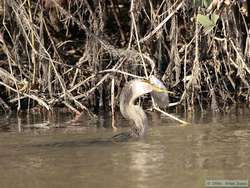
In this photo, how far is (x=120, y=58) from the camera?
973cm

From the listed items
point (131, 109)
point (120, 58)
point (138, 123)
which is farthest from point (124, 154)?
point (120, 58)

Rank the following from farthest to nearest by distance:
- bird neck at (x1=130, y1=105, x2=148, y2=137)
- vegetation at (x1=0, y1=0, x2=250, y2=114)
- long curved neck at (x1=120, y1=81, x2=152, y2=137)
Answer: vegetation at (x1=0, y1=0, x2=250, y2=114)
long curved neck at (x1=120, y1=81, x2=152, y2=137)
bird neck at (x1=130, y1=105, x2=148, y2=137)

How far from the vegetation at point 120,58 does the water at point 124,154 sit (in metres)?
0.80

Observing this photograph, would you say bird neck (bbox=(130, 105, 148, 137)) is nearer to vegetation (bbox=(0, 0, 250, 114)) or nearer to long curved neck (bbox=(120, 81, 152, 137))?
long curved neck (bbox=(120, 81, 152, 137))

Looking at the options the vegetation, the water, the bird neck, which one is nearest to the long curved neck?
the bird neck

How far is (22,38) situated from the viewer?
34.3 feet

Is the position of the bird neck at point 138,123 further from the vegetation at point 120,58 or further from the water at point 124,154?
the vegetation at point 120,58

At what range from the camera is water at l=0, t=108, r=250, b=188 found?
18.4 ft

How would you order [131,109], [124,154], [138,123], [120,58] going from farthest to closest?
[120,58], [131,109], [138,123], [124,154]

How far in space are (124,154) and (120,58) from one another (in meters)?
3.22

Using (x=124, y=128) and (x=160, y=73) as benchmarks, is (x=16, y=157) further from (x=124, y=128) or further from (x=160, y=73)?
(x=160, y=73)

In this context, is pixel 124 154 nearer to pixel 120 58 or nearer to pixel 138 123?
pixel 138 123

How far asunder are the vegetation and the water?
31.4 inches

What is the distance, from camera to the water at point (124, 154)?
5.61 meters
